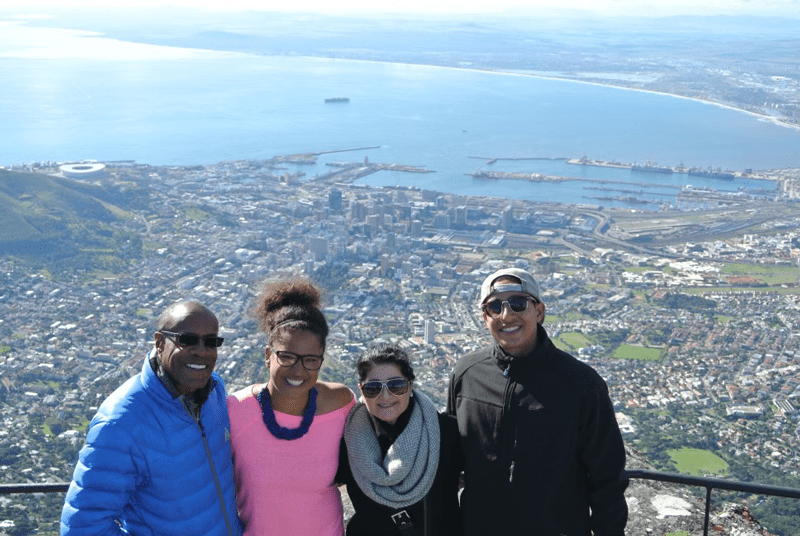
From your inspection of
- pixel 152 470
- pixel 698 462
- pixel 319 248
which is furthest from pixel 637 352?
pixel 152 470

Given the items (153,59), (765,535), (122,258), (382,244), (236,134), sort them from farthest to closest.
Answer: (153,59), (236,134), (382,244), (122,258), (765,535)

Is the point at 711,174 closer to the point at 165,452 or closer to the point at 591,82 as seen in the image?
the point at 165,452

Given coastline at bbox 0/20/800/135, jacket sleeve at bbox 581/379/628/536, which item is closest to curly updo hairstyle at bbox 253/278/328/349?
jacket sleeve at bbox 581/379/628/536

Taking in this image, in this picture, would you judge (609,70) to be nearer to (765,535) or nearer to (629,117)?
(629,117)

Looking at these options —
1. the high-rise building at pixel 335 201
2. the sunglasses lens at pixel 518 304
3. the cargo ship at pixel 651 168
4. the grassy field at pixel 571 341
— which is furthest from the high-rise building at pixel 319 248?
the cargo ship at pixel 651 168

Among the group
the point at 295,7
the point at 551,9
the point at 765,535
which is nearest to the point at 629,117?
the point at 765,535

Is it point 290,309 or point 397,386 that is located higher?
point 290,309
